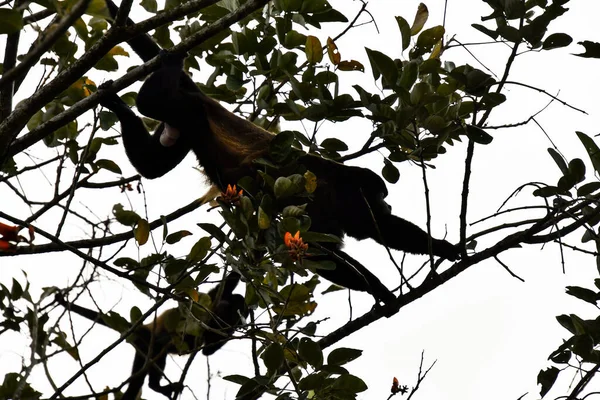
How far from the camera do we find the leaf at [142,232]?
3.77 metres

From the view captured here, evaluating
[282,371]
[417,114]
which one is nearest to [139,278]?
[282,371]

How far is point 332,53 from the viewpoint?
166 inches

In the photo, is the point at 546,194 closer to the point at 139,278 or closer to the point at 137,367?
the point at 139,278

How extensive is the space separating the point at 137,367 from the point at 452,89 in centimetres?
527

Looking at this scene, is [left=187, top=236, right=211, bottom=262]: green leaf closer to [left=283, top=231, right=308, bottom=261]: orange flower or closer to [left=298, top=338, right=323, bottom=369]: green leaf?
[left=283, top=231, right=308, bottom=261]: orange flower

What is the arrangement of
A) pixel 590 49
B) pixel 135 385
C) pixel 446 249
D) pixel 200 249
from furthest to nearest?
pixel 135 385, pixel 446 249, pixel 200 249, pixel 590 49

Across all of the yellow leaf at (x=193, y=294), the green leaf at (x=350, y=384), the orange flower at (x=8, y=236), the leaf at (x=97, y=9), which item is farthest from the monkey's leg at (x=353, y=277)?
the leaf at (x=97, y=9)

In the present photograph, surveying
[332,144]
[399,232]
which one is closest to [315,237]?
[332,144]

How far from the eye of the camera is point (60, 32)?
2023 millimetres

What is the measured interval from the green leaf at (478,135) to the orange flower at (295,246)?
2.86 ft

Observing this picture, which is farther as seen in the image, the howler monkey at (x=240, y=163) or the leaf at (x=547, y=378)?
the howler monkey at (x=240, y=163)

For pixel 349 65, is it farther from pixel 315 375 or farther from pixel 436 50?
pixel 315 375

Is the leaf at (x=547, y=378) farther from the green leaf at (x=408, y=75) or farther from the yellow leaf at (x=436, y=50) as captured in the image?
the yellow leaf at (x=436, y=50)

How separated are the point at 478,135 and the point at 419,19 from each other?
1.02 m
